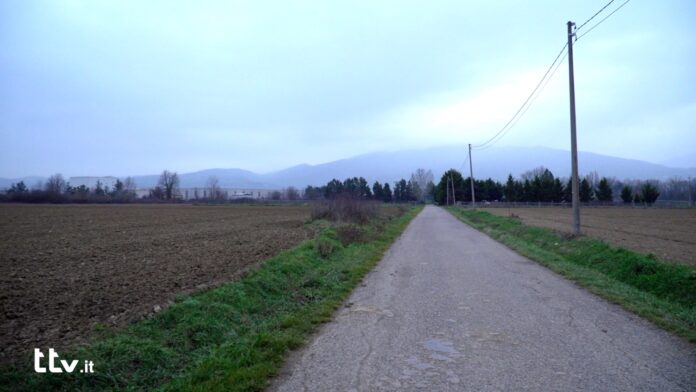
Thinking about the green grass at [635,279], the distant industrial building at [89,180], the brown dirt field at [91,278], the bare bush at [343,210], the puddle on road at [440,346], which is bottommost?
the green grass at [635,279]

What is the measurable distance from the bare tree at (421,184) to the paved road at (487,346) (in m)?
157

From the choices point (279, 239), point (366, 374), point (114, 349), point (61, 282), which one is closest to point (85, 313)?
point (114, 349)

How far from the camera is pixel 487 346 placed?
5.38 metres

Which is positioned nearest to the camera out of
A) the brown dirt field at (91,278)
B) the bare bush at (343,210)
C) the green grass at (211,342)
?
the green grass at (211,342)

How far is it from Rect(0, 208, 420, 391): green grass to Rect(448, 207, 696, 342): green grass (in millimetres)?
5166

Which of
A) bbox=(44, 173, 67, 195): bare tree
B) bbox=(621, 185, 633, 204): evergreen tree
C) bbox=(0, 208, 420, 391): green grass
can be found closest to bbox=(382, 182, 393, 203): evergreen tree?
bbox=(621, 185, 633, 204): evergreen tree

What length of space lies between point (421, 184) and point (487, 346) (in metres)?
182

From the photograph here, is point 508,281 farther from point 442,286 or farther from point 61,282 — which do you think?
point 61,282

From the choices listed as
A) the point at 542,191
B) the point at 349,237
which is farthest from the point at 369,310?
the point at 542,191

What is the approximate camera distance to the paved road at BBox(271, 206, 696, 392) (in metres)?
4.29

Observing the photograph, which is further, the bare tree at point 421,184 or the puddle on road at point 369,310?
the bare tree at point 421,184

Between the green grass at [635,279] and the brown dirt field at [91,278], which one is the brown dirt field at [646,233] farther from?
the brown dirt field at [91,278]

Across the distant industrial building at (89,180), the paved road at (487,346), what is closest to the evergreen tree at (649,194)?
the paved road at (487,346)

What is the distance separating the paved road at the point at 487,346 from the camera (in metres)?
4.29
